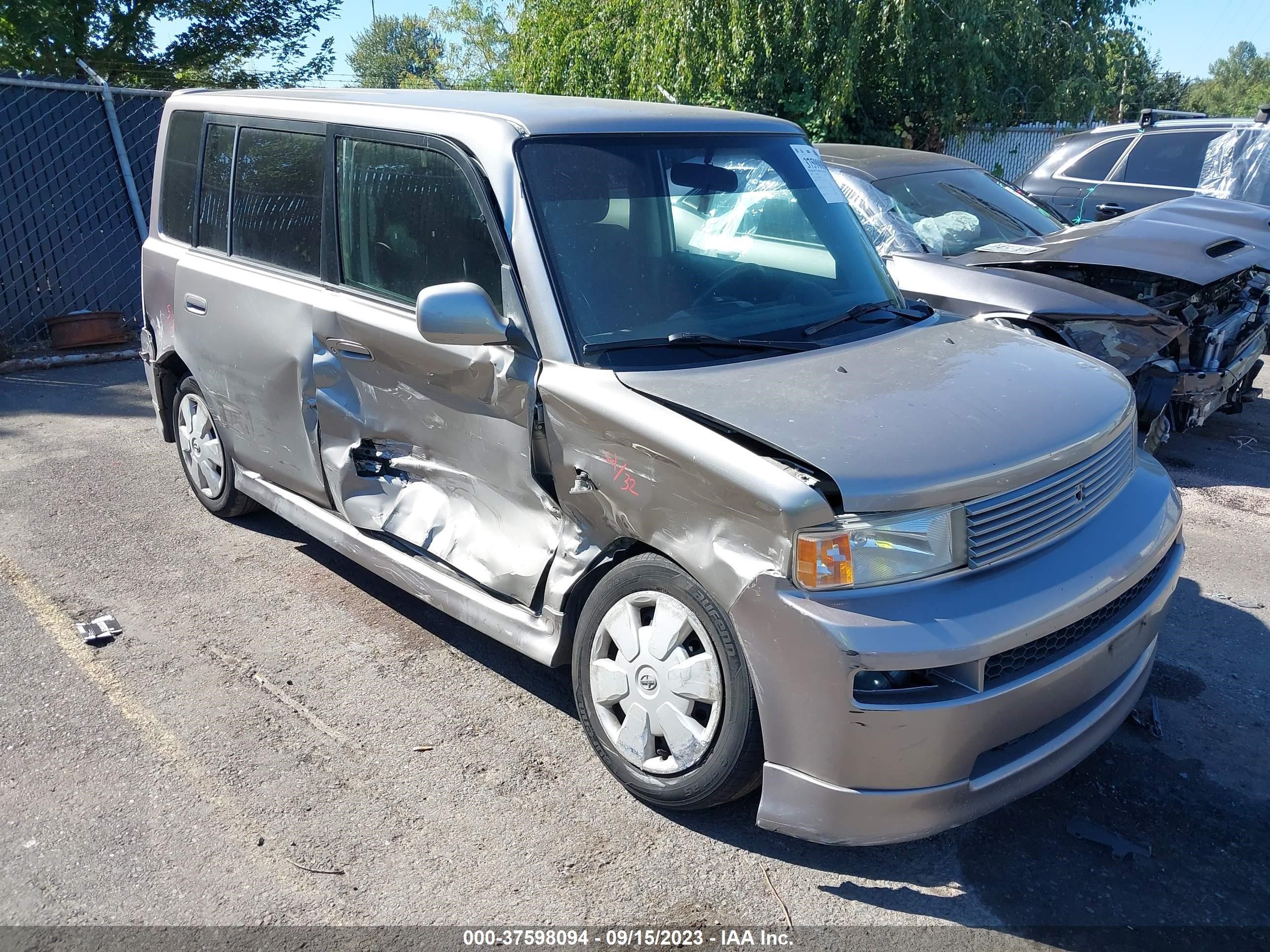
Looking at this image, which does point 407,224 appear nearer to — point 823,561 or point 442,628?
point 442,628


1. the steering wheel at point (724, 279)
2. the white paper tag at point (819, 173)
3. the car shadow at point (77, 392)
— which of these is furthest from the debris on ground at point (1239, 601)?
the car shadow at point (77, 392)

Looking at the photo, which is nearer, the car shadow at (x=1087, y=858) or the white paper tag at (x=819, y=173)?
the car shadow at (x=1087, y=858)

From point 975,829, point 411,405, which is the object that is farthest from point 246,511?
point 975,829

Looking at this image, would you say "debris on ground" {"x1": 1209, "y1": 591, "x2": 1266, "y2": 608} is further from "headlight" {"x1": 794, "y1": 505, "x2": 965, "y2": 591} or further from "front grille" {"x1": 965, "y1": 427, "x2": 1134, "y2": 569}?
"headlight" {"x1": 794, "y1": 505, "x2": 965, "y2": 591}

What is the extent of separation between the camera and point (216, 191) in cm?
487

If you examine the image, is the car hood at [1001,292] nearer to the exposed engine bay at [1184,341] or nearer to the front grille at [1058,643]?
the exposed engine bay at [1184,341]

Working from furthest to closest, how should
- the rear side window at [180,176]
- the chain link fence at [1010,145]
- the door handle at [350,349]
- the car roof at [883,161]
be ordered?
the chain link fence at [1010,145] → the car roof at [883,161] → the rear side window at [180,176] → the door handle at [350,349]

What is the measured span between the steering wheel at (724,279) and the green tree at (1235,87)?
138ft

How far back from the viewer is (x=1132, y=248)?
5.73m

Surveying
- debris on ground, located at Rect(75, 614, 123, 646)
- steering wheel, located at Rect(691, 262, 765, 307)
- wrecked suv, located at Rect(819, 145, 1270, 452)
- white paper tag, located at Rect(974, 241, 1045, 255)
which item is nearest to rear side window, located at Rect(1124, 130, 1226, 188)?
wrecked suv, located at Rect(819, 145, 1270, 452)

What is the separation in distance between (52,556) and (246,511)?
3.01 feet

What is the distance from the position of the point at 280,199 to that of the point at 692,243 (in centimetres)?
194

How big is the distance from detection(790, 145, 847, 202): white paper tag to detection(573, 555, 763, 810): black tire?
1921mm

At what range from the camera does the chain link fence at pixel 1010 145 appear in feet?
55.9
